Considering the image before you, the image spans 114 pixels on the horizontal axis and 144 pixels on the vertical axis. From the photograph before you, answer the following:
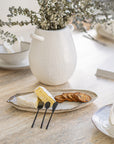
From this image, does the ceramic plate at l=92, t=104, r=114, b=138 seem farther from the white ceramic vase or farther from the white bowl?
the white bowl

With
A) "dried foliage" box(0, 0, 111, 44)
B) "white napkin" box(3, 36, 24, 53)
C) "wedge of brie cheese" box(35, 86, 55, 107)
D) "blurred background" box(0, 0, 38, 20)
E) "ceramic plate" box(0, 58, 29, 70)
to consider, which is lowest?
"ceramic plate" box(0, 58, 29, 70)

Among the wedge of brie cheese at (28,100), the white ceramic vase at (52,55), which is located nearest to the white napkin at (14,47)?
the white ceramic vase at (52,55)

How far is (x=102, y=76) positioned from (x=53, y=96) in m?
0.39

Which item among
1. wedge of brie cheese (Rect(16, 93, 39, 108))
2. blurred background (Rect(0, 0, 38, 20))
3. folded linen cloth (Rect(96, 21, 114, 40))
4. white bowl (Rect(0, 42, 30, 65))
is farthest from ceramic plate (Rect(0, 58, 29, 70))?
folded linen cloth (Rect(96, 21, 114, 40))

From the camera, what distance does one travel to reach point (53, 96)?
120 centimetres

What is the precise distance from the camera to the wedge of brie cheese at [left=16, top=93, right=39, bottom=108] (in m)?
1.10

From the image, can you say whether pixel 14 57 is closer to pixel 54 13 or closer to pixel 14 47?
pixel 14 47

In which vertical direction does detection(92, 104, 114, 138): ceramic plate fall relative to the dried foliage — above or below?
below

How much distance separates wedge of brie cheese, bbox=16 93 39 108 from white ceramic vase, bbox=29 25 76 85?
0.19 m

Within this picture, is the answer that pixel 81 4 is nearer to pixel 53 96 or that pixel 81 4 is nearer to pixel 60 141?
pixel 53 96

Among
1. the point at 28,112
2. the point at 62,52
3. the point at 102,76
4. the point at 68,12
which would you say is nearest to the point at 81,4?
the point at 68,12

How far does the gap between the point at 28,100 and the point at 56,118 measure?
0.14m

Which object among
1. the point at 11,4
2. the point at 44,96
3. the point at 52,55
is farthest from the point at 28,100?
the point at 11,4

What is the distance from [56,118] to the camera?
1.07 metres
